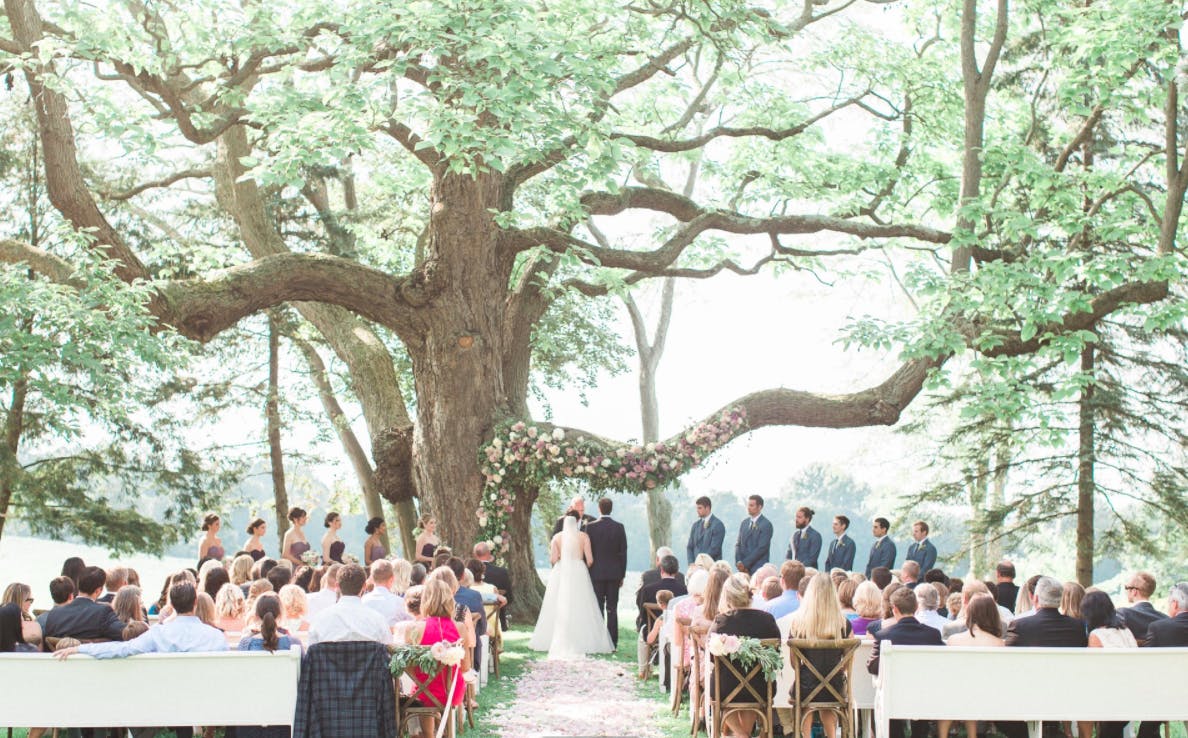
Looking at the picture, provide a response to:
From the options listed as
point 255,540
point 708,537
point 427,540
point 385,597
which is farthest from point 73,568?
point 708,537

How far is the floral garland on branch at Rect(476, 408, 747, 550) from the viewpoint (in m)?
15.0

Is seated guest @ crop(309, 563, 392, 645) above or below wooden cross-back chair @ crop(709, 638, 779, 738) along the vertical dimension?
above

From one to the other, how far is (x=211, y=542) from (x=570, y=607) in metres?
3.89

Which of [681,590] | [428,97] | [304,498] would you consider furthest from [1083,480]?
[304,498]

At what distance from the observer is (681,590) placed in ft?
40.6

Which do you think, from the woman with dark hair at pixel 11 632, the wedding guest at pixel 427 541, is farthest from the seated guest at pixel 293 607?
the wedding guest at pixel 427 541

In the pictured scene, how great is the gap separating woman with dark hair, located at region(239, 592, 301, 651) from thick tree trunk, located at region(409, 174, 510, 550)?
735 centimetres

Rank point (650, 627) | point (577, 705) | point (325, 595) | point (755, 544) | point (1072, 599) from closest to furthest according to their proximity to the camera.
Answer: point (1072, 599) → point (325, 595) → point (577, 705) → point (650, 627) → point (755, 544)

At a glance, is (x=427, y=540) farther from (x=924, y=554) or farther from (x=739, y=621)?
(x=739, y=621)

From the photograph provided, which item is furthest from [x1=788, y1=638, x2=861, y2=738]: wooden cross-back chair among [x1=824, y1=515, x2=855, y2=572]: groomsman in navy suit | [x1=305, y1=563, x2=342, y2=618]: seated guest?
[x1=824, y1=515, x2=855, y2=572]: groomsman in navy suit

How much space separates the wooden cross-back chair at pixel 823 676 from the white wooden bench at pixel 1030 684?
0.24 m

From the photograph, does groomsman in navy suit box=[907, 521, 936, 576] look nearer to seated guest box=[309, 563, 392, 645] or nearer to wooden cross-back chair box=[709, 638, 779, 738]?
wooden cross-back chair box=[709, 638, 779, 738]

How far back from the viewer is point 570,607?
13.6 metres

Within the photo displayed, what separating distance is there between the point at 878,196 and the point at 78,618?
40.5 ft
